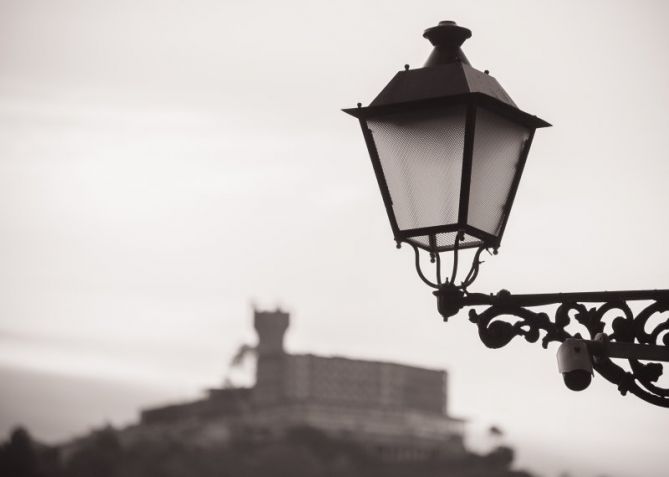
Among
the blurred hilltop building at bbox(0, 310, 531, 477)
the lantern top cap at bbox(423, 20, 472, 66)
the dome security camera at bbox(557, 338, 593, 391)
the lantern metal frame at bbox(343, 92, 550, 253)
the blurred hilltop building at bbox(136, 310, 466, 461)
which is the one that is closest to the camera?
the dome security camera at bbox(557, 338, 593, 391)

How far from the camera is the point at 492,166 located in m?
6.44

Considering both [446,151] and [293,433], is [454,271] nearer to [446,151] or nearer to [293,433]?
[446,151]

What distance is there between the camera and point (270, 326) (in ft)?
471

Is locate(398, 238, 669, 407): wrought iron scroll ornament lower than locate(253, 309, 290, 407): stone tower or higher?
lower

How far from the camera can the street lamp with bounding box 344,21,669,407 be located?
6.29 metres

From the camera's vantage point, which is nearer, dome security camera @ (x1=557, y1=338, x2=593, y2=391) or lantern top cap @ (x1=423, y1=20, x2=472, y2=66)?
dome security camera @ (x1=557, y1=338, x2=593, y2=391)

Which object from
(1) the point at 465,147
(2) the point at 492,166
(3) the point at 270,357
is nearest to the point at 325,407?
(3) the point at 270,357

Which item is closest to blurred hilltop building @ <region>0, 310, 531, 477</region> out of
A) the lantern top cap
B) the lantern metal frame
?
the lantern top cap

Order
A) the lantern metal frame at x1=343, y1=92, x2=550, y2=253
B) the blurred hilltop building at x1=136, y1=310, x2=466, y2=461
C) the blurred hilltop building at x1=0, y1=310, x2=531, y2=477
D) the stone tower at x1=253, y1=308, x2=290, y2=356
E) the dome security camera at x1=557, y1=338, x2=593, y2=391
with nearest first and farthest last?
1. the dome security camera at x1=557, y1=338, x2=593, y2=391
2. the lantern metal frame at x1=343, y1=92, x2=550, y2=253
3. the blurred hilltop building at x1=0, y1=310, x2=531, y2=477
4. the blurred hilltop building at x1=136, y1=310, x2=466, y2=461
5. the stone tower at x1=253, y1=308, x2=290, y2=356

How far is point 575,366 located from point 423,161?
0.86 meters

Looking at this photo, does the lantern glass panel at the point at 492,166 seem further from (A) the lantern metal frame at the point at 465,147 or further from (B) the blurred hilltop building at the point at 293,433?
(B) the blurred hilltop building at the point at 293,433

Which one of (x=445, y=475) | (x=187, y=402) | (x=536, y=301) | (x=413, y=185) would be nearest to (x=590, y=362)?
(x=536, y=301)

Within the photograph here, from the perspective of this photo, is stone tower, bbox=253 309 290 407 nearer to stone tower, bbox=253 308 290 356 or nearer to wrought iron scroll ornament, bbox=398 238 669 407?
stone tower, bbox=253 308 290 356

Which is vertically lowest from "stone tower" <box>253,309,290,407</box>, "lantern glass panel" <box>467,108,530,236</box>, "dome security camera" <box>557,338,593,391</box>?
"dome security camera" <box>557,338,593,391</box>
